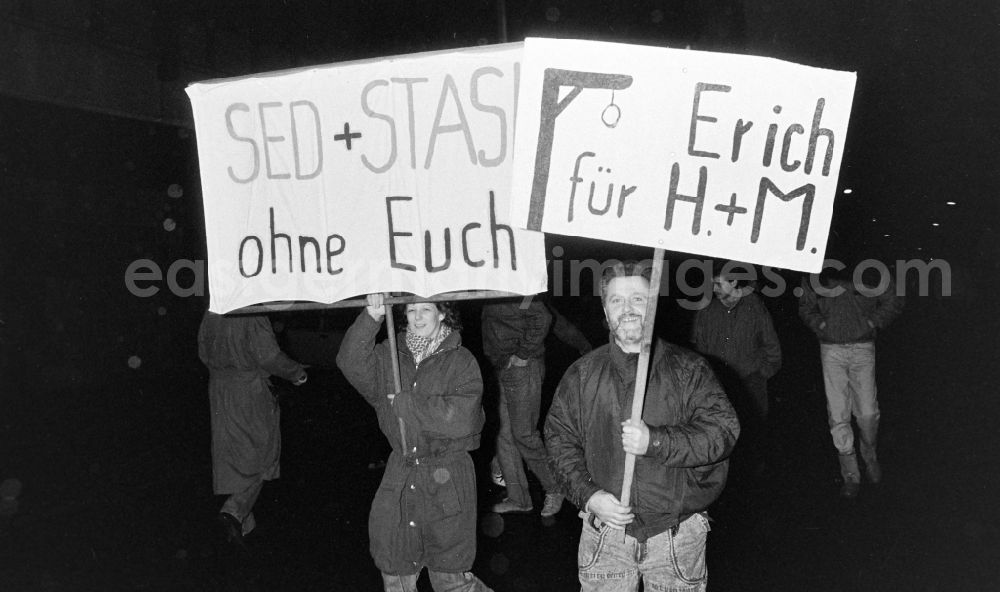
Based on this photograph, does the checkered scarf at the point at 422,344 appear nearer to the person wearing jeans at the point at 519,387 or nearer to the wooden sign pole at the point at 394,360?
the wooden sign pole at the point at 394,360

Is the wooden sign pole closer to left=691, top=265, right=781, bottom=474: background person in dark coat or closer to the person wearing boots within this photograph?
left=691, top=265, right=781, bottom=474: background person in dark coat

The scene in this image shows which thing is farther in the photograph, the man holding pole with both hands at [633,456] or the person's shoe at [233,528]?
the person's shoe at [233,528]

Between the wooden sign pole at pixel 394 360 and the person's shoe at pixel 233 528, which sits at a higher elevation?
the wooden sign pole at pixel 394 360

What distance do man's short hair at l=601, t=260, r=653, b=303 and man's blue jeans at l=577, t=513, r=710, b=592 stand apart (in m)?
0.91

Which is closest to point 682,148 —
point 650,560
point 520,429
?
point 650,560

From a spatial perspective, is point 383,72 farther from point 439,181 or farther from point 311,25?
point 311,25

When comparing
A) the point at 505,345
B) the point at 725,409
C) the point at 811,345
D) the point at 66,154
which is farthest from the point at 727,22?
the point at 725,409

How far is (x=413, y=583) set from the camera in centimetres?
388

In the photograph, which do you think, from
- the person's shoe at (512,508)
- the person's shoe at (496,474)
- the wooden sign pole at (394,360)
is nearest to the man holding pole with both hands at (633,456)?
the wooden sign pole at (394,360)

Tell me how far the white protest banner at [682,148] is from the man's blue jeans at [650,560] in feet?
3.54

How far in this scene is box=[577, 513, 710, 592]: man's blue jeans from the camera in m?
3.16

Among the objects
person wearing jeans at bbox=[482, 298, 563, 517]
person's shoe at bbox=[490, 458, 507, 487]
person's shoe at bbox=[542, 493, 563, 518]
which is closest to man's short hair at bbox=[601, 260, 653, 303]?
person wearing jeans at bbox=[482, 298, 563, 517]

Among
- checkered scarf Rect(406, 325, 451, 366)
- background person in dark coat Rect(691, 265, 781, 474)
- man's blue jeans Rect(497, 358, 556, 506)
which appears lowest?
man's blue jeans Rect(497, 358, 556, 506)

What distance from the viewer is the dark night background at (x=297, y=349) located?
17.4 feet
